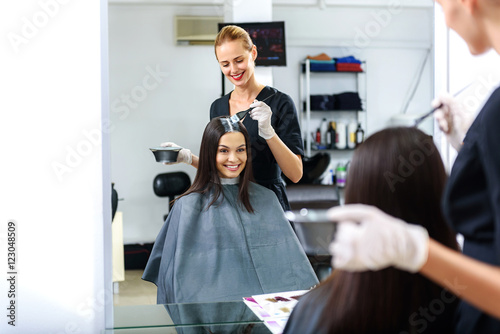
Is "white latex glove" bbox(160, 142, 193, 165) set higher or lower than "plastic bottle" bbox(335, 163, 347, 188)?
higher

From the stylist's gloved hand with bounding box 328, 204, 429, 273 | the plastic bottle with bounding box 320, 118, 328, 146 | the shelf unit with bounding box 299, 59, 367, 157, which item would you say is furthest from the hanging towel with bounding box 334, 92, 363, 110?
the stylist's gloved hand with bounding box 328, 204, 429, 273

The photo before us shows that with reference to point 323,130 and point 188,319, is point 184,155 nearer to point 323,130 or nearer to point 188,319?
point 188,319

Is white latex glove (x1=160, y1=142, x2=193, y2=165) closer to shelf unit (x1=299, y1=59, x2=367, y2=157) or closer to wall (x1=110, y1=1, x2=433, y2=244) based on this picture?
wall (x1=110, y1=1, x2=433, y2=244)

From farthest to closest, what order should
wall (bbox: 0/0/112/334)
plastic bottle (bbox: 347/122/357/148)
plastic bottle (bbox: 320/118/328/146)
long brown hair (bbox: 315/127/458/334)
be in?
plastic bottle (bbox: 320/118/328/146), plastic bottle (bbox: 347/122/357/148), wall (bbox: 0/0/112/334), long brown hair (bbox: 315/127/458/334)

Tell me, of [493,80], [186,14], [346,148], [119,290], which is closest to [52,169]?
[119,290]

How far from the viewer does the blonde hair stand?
2.25m

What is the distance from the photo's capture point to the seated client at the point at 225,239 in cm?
219

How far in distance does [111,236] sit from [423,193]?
56.3 inches

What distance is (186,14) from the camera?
7.68 feet

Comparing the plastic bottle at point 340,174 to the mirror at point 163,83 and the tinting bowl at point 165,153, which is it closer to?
the mirror at point 163,83

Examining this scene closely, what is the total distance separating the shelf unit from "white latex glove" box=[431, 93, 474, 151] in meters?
0.83

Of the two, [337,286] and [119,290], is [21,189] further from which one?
[337,286]

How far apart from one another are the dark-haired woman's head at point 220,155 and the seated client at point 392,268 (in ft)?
3.35

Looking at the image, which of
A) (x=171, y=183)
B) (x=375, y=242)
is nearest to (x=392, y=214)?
(x=375, y=242)
